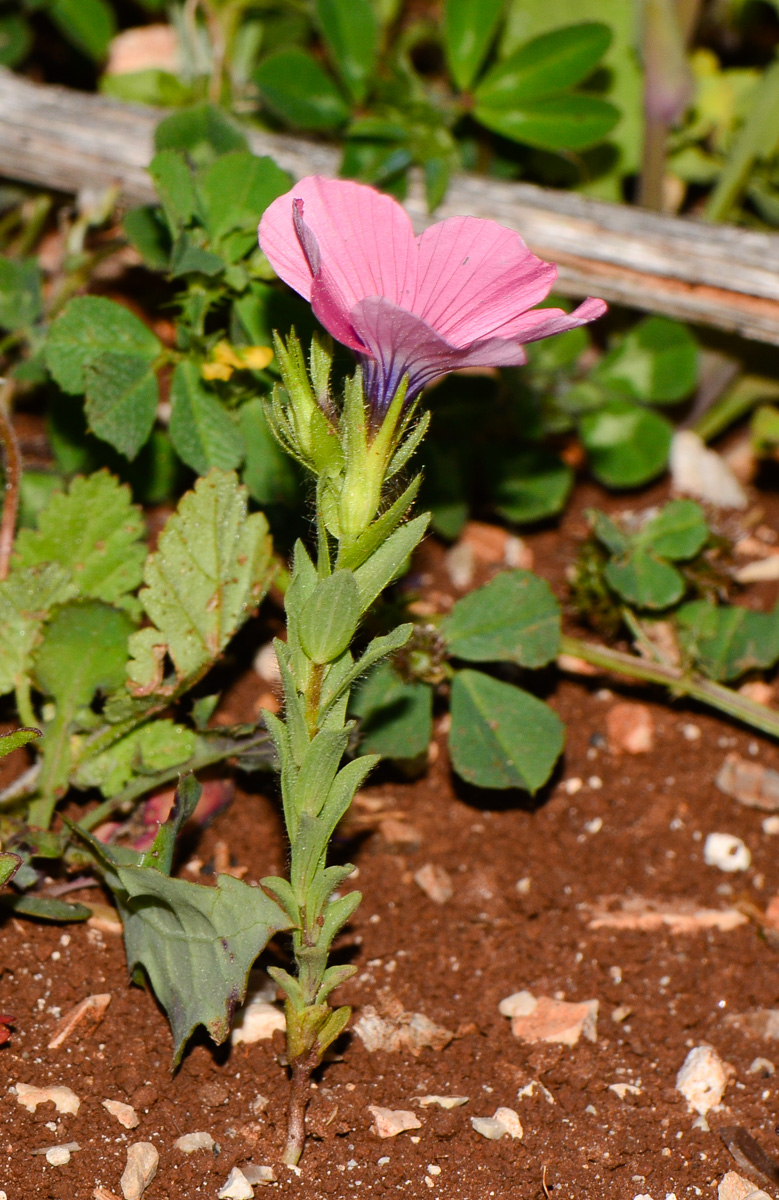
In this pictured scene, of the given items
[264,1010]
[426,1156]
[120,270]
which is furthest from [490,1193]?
[120,270]

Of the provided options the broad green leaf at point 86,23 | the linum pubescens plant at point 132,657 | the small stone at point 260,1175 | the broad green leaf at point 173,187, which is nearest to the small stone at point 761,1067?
the small stone at point 260,1175

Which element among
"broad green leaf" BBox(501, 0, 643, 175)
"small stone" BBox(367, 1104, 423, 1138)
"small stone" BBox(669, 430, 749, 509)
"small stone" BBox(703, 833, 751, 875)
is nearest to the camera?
"small stone" BBox(367, 1104, 423, 1138)

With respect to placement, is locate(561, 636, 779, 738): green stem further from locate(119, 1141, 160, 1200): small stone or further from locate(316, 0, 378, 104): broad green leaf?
locate(316, 0, 378, 104): broad green leaf

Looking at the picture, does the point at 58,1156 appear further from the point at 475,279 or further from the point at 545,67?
the point at 545,67

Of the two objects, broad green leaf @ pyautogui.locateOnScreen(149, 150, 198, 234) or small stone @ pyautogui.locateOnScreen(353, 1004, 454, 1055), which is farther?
broad green leaf @ pyautogui.locateOnScreen(149, 150, 198, 234)

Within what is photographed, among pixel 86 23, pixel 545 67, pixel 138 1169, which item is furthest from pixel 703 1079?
pixel 86 23

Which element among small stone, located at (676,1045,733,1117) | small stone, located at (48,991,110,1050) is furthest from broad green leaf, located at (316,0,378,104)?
small stone, located at (676,1045,733,1117)

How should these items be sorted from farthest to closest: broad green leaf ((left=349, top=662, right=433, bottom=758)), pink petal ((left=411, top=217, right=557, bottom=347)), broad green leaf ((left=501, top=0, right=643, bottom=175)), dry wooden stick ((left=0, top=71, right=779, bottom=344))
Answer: broad green leaf ((left=501, top=0, right=643, bottom=175))
dry wooden stick ((left=0, top=71, right=779, bottom=344))
broad green leaf ((left=349, top=662, right=433, bottom=758))
pink petal ((left=411, top=217, right=557, bottom=347))

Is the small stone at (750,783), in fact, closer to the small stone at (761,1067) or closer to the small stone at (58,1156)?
the small stone at (761,1067)
